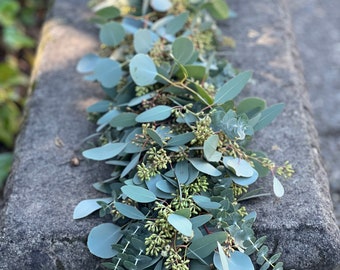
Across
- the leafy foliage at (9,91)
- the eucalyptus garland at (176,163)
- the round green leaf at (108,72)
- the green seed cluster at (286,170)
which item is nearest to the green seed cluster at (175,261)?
the eucalyptus garland at (176,163)

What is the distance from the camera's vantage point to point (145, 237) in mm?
1297

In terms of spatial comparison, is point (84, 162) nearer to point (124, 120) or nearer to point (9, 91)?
point (124, 120)

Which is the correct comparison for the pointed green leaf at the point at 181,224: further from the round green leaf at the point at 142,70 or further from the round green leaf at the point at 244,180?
the round green leaf at the point at 142,70

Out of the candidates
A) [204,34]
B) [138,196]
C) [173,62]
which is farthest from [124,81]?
[138,196]

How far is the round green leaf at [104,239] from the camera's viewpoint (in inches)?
52.4

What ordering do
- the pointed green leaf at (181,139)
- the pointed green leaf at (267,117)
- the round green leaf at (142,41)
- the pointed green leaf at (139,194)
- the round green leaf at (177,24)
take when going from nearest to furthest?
the pointed green leaf at (139,194) < the pointed green leaf at (181,139) < the pointed green leaf at (267,117) < the round green leaf at (142,41) < the round green leaf at (177,24)

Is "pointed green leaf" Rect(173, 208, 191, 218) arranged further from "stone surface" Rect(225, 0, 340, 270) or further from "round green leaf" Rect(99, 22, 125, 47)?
"round green leaf" Rect(99, 22, 125, 47)

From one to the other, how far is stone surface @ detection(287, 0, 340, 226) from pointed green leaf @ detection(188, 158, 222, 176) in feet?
3.62

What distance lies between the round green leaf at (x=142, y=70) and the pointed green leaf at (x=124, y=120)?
87 millimetres

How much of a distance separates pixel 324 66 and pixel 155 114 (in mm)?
1657

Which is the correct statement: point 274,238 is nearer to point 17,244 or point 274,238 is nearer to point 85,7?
point 17,244

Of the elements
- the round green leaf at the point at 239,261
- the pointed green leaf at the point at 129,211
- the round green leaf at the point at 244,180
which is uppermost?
the round green leaf at the point at 244,180

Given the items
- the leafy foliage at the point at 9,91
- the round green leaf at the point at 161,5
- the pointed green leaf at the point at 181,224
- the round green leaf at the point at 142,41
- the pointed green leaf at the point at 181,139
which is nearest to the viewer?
the pointed green leaf at the point at 181,224

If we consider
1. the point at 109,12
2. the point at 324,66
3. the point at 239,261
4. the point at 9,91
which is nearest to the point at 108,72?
the point at 109,12
